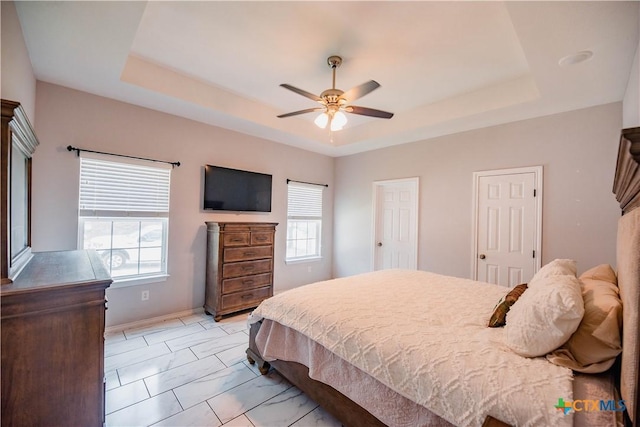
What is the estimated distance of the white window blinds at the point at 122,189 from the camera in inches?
112

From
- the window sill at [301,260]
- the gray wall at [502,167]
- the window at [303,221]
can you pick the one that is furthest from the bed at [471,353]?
the window at [303,221]

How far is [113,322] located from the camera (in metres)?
2.99

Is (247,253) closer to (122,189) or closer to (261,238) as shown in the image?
(261,238)

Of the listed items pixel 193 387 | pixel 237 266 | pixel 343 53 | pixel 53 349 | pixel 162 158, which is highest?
pixel 343 53

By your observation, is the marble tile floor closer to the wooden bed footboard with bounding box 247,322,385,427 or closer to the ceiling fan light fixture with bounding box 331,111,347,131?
the wooden bed footboard with bounding box 247,322,385,427

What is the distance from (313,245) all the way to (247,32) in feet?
11.9

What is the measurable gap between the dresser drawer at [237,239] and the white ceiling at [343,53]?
1499mm

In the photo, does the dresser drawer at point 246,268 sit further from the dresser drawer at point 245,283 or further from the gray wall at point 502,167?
the gray wall at point 502,167

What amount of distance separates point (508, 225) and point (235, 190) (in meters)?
3.65

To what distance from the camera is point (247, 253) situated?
365 centimetres

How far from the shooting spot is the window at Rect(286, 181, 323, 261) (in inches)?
188

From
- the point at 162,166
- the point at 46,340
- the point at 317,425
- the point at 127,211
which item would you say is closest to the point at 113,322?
the point at 127,211

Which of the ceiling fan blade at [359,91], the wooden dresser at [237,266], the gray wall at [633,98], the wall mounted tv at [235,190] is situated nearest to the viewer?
the gray wall at [633,98]

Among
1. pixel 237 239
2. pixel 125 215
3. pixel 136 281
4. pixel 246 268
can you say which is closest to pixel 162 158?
pixel 125 215
